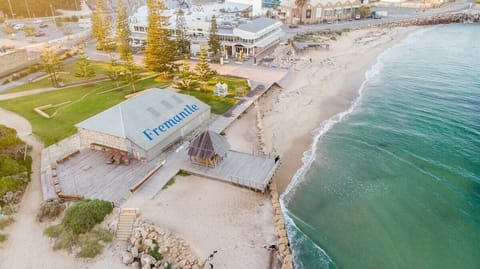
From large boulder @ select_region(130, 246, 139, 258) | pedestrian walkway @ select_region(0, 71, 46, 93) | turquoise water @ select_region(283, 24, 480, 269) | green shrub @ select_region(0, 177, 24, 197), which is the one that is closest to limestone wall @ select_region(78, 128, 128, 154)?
green shrub @ select_region(0, 177, 24, 197)

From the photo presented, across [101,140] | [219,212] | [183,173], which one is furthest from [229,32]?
[219,212]

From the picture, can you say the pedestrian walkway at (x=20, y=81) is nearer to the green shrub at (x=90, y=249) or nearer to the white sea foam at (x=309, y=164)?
the green shrub at (x=90, y=249)

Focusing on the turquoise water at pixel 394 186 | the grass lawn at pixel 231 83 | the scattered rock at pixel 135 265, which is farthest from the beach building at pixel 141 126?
the grass lawn at pixel 231 83

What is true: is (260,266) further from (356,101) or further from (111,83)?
(111,83)

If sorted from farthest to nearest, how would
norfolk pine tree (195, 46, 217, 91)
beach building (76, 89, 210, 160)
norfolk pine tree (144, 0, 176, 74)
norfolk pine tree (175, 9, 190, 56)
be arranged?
1. norfolk pine tree (175, 9, 190, 56)
2. norfolk pine tree (144, 0, 176, 74)
3. norfolk pine tree (195, 46, 217, 91)
4. beach building (76, 89, 210, 160)

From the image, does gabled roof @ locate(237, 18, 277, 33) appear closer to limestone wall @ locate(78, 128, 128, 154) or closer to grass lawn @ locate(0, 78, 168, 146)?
grass lawn @ locate(0, 78, 168, 146)
